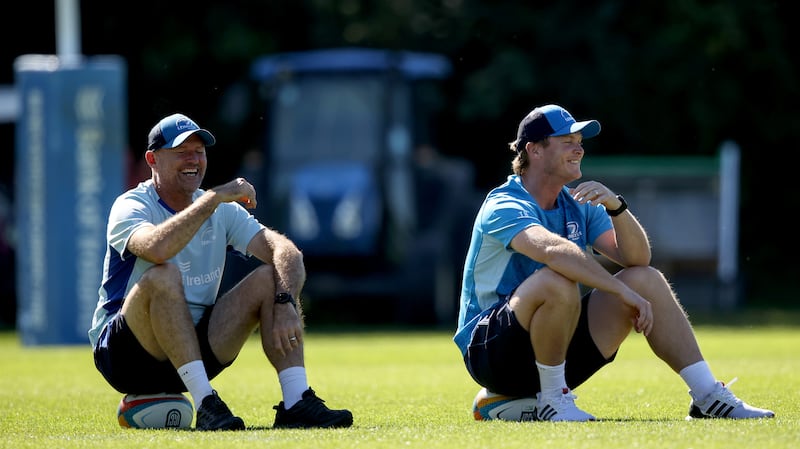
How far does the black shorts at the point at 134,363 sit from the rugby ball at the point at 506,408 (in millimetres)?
1300

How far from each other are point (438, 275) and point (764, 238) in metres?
11.1

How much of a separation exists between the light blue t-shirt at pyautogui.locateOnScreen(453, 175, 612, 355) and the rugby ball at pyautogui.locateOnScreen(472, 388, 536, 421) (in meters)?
0.28

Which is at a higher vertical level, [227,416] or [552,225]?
[552,225]

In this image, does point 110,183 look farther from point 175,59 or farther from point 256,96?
point 175,59

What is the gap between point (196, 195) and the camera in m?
7.06

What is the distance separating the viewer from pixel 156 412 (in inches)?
272

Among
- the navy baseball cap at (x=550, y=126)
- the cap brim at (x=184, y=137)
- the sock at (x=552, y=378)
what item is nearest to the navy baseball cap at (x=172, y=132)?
the cap brim at (x=184, y=137)

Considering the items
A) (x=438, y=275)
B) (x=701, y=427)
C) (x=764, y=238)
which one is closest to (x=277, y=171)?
(x=438, y=275)

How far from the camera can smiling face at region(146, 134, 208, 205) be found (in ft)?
22.8

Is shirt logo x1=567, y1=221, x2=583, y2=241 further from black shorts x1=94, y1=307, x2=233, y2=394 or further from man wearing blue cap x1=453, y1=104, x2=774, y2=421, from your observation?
black shorts x1=94, y1=307, x2=233, y2=394

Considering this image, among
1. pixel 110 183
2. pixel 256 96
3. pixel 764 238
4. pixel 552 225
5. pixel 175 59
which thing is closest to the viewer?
pixel 552 225

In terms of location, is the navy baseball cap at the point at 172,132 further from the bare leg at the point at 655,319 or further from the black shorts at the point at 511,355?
the bare leg at the point at 655,319

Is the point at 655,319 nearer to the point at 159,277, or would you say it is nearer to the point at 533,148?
the point at 533,148

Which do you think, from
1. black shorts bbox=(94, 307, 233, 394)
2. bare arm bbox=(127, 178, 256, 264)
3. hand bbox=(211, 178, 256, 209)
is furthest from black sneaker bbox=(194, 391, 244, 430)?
hand bbox=(211, 178, 256, 209)
